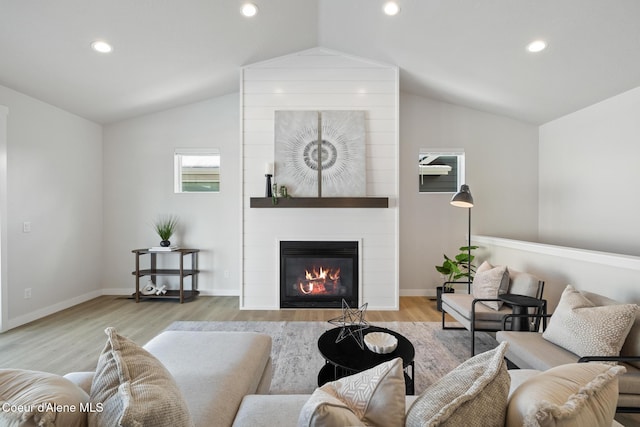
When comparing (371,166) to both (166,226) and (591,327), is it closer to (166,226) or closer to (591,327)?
(591,327)

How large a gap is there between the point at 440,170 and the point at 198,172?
154 inches

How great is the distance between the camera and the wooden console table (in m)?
4.20

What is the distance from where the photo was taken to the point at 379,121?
12.8 feet

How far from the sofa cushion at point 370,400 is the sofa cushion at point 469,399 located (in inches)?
2.3

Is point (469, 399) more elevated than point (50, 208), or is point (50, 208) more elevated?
point (50, 208)

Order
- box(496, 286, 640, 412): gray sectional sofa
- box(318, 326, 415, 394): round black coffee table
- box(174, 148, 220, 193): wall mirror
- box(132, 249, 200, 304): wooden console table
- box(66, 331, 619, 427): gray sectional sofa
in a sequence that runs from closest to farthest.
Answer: box(66, 331, 619, 427): gray sectional sofa < box(496, 286, 640, 412): gray sectional sofa < box(318, 326, 415, 394): round black coffee table < box(132, 249, 200, 304): wooden console table < box(174, 148, 220, 193): wall mirror

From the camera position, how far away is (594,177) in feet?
11.4

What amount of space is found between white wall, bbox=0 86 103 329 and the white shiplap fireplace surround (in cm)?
246

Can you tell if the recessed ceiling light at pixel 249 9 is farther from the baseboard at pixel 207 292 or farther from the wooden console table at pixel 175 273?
the baseboard at pixel 207 292

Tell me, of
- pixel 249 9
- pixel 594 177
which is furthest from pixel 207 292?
pixel 594 177

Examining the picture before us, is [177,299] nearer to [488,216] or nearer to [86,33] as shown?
[86,33]

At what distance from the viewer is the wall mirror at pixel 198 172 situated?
4.67m

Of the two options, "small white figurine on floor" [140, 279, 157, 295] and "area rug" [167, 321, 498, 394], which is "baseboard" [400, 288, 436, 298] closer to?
"area rug" [167, 321, 498, 394]

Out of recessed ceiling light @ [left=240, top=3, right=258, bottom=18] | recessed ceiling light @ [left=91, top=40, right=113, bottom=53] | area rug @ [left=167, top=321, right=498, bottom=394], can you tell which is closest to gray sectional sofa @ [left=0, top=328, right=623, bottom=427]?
area rug @ [left=167, top=321, right=498, bottom=394]
